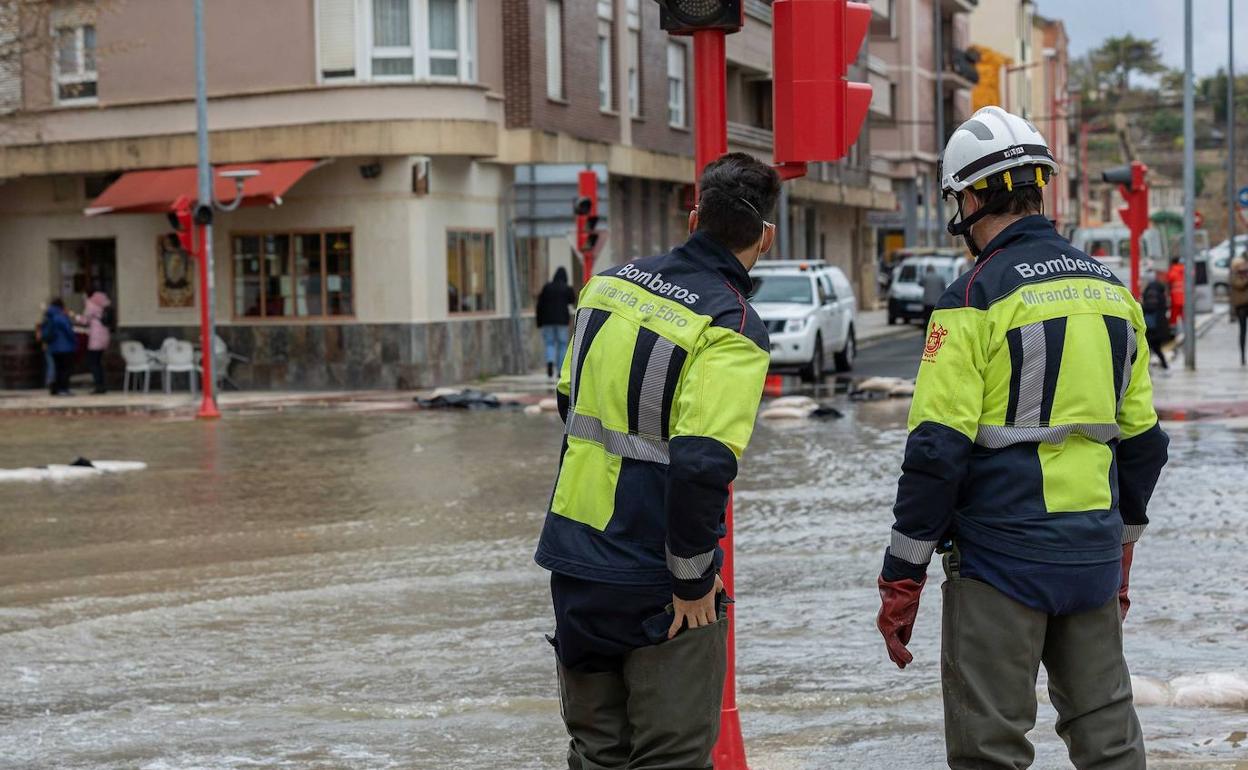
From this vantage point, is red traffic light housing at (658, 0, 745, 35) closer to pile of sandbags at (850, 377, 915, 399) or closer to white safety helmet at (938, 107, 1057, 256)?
white safety helmet at (938, 107, 1057, 256)

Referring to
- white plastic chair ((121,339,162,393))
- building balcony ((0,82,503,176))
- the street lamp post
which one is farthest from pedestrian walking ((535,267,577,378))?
the street lamp post

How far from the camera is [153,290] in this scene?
29.8 m

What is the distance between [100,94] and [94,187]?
1554 mm

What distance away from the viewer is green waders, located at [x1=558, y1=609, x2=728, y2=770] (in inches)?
165

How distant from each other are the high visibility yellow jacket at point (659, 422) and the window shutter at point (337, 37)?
24.8m

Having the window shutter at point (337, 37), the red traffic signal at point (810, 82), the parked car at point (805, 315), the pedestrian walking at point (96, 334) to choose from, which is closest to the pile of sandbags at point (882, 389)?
the parked car at point (805, 315)

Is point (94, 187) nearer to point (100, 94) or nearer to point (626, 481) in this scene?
point (100, 94)

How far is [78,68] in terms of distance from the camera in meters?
30.6

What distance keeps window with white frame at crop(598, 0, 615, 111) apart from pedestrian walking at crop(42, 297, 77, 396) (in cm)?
1143

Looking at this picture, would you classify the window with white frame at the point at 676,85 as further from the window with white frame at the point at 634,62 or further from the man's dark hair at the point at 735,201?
the man's dark hair at the point at 735,201

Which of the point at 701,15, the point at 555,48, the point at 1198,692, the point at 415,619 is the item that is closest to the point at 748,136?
the point at 555,48

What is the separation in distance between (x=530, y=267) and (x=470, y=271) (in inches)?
→ 102

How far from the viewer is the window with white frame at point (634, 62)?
3609 centimetres

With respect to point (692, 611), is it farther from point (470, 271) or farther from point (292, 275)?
point (470, 271)
